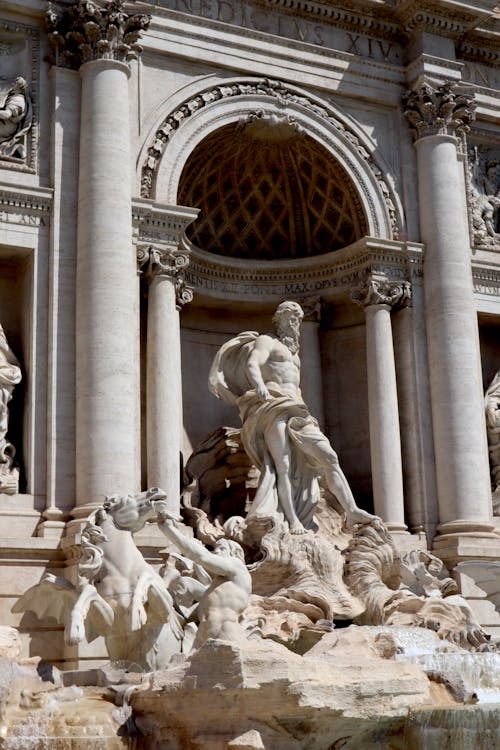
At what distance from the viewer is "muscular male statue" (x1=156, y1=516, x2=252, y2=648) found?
1323cm

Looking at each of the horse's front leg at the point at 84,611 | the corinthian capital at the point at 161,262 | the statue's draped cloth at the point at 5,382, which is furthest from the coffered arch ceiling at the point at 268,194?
the horse's front leg at the point at 84,611

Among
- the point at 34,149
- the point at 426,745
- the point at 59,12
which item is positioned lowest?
the point at 426,745

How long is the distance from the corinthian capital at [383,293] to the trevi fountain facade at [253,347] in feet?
0.17

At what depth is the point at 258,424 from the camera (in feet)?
62.7

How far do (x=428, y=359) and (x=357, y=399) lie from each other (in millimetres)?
1709

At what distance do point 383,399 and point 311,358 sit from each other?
6.35 ft

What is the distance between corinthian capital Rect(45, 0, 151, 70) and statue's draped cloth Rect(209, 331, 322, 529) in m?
5.08

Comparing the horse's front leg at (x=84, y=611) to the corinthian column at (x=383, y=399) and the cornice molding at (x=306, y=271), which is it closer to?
the corinthian column at (x=383, y=399)

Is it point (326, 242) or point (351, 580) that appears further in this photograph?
point (326, 242)

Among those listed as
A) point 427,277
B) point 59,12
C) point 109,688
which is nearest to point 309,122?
point 427,277

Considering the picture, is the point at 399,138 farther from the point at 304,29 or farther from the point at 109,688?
the point at 109,688

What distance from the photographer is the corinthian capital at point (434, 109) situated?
2180 centimetres

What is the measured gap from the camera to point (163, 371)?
1873 cm

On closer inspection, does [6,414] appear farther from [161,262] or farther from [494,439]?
[494,439]
